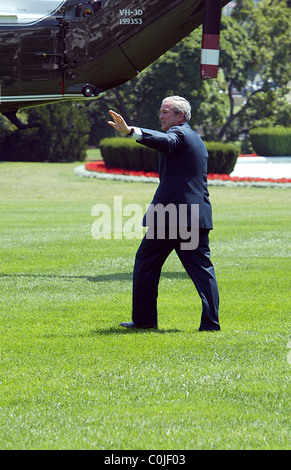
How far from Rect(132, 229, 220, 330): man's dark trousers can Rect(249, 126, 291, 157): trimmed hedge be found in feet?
131

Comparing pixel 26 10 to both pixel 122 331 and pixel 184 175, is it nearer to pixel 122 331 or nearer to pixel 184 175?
pixel 184 175

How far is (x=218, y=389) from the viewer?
527 cm

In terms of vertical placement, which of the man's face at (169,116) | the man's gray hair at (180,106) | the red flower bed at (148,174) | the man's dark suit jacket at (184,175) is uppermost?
the man's gray hair at (180,106)

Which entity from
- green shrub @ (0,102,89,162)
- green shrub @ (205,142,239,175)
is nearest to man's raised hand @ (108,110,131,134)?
green shrub @ (205,142,239,175)

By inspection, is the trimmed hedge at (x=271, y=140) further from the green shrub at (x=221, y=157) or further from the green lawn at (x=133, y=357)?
the green lawn at (x=133, y=357)

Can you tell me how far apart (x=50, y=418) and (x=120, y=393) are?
0.64m

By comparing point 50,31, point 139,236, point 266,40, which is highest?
point 266,40

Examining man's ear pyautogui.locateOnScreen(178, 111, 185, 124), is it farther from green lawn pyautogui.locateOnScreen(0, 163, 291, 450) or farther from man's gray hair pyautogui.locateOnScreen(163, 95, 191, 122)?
green lawn pyautogui.locateOnScreen(0, 163, 291, 450)

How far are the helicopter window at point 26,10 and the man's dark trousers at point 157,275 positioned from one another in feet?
17.7

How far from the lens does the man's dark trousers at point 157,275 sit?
6.86 meters

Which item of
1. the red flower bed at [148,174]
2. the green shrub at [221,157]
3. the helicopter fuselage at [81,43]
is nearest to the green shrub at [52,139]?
the red flower bed at [148,174]

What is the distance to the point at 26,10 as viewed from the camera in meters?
11.2

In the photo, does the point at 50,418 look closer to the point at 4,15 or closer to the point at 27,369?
the point at 27,369
